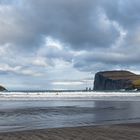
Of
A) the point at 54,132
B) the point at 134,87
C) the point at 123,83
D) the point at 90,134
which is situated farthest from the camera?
the point at 123,83

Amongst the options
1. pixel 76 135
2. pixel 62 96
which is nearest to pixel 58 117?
pixel 76 135

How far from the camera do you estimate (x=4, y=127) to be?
65.0 feet

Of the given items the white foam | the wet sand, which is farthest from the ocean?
the white foam

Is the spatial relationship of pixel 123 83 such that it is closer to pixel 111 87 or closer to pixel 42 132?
pixel 111 87

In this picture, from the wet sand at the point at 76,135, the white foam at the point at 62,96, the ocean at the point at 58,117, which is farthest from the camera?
the white foam at the point at 62,96

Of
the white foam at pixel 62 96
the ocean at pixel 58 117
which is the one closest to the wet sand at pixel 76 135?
the ocean at pixel 58 117

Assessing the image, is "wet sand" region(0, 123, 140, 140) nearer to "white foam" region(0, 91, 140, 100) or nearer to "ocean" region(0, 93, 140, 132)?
"ocean" region(0, 93, 140, 132)

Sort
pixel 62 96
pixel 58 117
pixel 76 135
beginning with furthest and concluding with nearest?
1. pixel 62 96
2. pixel 58 117
3. pixel 76 135

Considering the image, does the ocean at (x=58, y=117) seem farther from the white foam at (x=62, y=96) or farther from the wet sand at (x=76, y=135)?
the white foam at (x=62, y=96)

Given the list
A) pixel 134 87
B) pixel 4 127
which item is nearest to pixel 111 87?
pixel 134 87

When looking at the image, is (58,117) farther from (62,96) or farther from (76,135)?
(62,96)

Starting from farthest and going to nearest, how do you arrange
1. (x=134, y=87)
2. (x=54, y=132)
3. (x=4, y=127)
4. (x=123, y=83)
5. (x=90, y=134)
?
(x=123, y=83) < (x=134, y=87) < (x=4, y=127) < (x=54, y=132) < (x=90, y=134)

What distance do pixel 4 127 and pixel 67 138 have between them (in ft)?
20.7

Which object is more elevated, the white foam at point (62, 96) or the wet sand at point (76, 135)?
the white foam at point (62, 96)
